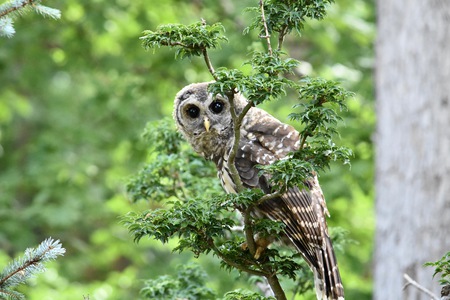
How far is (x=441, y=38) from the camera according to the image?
23.9ft

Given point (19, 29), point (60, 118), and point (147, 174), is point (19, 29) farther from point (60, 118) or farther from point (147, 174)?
point (147, 174)

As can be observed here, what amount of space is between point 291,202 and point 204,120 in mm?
961

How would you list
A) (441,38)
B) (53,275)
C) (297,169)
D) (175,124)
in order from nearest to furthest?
1. (297,169)
2. (175,124)
3. (441,38)
4. (53,275)

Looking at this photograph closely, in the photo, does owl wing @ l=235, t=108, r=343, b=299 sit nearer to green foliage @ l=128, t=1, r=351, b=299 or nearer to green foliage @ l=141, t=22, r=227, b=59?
green foliage @ l=128, t=1, r=351, b=299

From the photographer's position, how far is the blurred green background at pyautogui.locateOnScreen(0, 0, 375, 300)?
32.4ft

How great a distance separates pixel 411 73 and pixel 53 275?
6.51 metres

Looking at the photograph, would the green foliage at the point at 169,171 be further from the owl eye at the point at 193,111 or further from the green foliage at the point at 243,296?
the green foliage at the point at 243,296

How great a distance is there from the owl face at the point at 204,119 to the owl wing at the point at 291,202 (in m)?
0.17

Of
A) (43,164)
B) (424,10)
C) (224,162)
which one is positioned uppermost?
(43,164)

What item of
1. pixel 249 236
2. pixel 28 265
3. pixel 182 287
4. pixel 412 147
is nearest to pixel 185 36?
pixel 249 236

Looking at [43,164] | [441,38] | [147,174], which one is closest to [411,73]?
[441,38]

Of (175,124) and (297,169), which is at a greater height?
(175,124)

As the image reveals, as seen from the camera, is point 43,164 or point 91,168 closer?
point 43,164

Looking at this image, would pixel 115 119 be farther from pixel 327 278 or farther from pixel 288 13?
pixel 288 13
